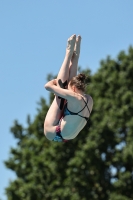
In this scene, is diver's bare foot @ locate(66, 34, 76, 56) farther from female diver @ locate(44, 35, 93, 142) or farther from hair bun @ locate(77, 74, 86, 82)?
hair bun @ locate(77, 74, 86, 82)

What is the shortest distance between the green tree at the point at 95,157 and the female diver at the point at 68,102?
2409 centimetres

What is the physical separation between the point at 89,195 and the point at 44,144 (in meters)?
5.18

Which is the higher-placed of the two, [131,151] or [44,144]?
[44,144]

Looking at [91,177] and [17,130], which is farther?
[17,130]

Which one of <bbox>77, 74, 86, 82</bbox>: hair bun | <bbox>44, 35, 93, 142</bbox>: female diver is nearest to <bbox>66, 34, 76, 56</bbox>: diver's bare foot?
<bbox>44, 35, 93, 142</bbox>: female diver

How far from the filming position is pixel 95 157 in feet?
124

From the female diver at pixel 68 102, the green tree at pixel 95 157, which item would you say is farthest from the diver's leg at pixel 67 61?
the green tree at pixel 95 157

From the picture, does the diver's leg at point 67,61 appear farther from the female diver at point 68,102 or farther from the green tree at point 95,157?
the green tree at point 95,157

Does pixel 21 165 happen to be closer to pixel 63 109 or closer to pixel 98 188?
pixel 98 188

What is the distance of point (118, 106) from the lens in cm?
3950

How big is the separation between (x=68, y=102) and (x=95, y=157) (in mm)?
25340

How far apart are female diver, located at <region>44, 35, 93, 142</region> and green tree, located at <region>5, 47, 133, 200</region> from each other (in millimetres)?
24093

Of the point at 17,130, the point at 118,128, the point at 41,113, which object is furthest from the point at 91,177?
the point at 17,130

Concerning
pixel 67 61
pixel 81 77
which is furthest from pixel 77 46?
pixel 81 77
